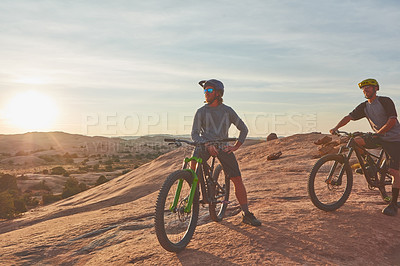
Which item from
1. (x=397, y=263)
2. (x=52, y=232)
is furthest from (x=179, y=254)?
(x=52, y=232)

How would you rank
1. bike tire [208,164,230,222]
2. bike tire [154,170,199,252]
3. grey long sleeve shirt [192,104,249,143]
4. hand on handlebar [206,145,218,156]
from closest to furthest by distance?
bike tire [154,170,199,252] < hand on handlebar [206,145,218,156] < grey long sleeve shirt [192,104,249,143] < bike tire [208,164,230,222]

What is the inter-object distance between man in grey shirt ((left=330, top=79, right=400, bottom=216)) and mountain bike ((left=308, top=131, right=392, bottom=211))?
0.17 meters

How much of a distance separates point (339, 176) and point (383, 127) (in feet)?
3.62

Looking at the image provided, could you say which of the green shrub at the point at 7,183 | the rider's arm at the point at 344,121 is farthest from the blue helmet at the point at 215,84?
the green shrub at the point at 7,183

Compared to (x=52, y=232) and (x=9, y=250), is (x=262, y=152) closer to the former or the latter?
(x=52, y=232)

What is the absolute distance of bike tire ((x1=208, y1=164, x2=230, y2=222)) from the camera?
17.7ft

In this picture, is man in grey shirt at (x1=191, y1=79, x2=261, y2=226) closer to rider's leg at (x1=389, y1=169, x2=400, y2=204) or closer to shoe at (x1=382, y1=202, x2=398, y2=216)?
shoe at (x1=382, y1=202, x2=398, y2=216)

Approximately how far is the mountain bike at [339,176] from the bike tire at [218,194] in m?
1.41

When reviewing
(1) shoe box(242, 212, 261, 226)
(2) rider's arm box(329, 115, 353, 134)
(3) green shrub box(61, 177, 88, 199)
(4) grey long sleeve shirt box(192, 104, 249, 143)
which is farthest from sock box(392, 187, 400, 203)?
(3) green shrub box(61, 177, 88, 199)

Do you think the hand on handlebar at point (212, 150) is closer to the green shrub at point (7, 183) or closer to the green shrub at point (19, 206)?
the green shrub at point (19, 206)

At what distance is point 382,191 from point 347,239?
203 centimetres

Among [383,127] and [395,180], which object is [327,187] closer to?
[395,180]

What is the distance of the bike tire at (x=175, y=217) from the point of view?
426cm

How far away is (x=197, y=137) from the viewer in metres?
5.14
